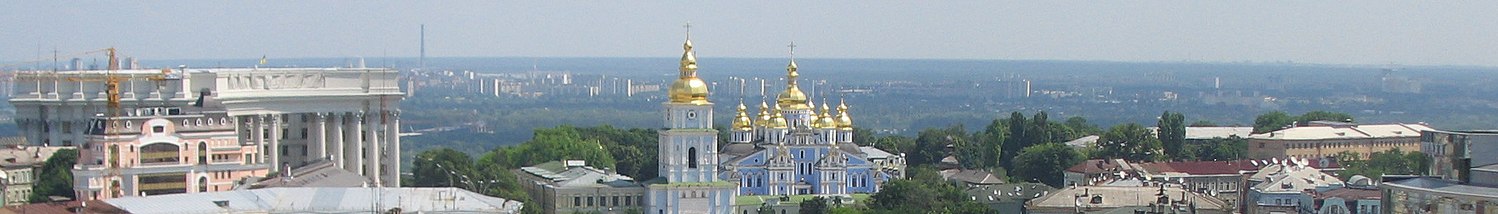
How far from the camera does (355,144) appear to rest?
68.1 meters

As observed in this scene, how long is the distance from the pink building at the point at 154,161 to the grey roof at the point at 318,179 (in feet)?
2.99

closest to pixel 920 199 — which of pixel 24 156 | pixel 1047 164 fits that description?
pixel 24 156

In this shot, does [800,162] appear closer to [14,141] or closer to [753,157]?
[753,157]

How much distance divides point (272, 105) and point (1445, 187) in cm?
4559

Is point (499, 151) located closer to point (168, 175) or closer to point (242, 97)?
point (242, 97)

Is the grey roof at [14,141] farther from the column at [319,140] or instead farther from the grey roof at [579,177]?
the grey roof at [579,177]

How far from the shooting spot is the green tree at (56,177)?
52.9m

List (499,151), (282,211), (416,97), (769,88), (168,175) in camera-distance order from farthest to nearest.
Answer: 1. (769,88)
2. (416,97)
3. (499,151)
4. (168,175)
5. (282,211)

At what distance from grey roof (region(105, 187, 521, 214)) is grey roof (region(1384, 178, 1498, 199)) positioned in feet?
72.7

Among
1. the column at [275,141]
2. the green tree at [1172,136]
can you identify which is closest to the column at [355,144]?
the column at [275,141]

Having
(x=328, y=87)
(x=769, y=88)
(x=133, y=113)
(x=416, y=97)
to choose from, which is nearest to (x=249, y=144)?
(x=133, y=113)

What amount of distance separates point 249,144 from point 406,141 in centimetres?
2572

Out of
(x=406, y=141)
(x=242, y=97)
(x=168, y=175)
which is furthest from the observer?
(x=406, y=141)

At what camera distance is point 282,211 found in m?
44.4
